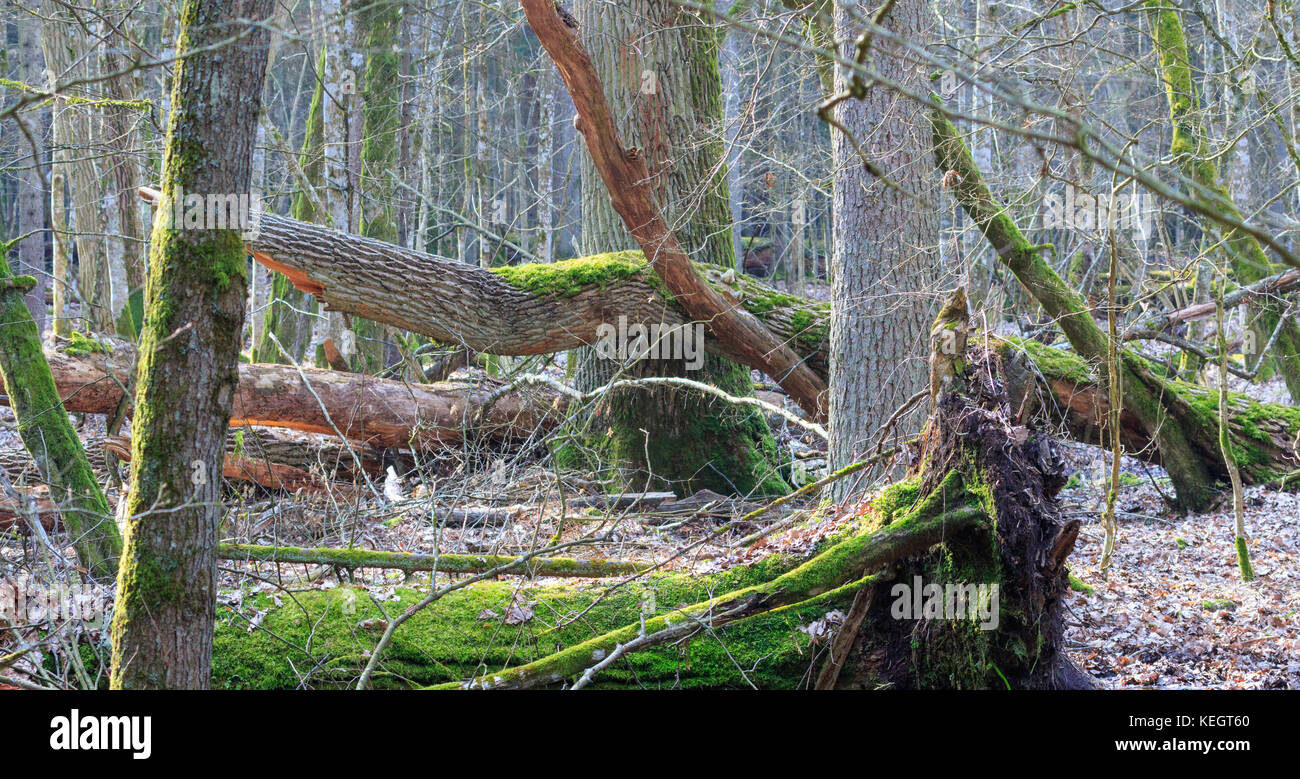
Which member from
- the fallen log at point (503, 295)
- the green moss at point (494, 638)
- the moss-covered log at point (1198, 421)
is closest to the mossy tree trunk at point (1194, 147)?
the moss-covered log at point (1198, 421)

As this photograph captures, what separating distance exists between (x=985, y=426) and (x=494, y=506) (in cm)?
401

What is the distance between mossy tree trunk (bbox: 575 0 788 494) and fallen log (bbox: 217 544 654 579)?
329 centimetres

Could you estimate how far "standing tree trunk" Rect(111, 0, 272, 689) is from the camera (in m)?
3.12

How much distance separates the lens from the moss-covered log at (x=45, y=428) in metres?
4.72

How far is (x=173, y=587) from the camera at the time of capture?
3178 mm

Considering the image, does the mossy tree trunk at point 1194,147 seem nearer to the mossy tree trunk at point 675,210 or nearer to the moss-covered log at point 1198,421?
the moss-covered log at point 1198,421

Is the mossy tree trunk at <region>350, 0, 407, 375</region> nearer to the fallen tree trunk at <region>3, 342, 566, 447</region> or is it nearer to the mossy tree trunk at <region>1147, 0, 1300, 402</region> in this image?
the fallen tree trunk at <region>3, 342, 566, 447</region>

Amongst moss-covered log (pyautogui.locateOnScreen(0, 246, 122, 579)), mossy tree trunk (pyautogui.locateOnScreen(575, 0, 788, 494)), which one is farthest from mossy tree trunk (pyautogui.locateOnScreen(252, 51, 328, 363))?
moss-covered log (pyautogui.locateOnScreen(0, 246, 122, 579))

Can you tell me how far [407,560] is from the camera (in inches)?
189

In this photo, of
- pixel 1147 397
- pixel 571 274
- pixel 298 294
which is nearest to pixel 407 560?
pixel 571 274

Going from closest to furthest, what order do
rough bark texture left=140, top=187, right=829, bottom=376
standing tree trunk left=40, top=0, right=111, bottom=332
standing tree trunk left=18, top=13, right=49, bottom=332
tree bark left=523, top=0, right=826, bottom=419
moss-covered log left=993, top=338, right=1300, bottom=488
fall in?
tree bark left=523, top=0, right=826, bottom=419 → rough bark texture left=140, top=187, right=829, bottom=376 → moss-covered log left=993, top=338, right=1300, bottom=488 → standing tree trunk left=40, top=0, right=111, bottom=332 → standing tree trunk left=18, top=13, right=49, bottom=332

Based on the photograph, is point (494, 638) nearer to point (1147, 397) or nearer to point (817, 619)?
point (817, 619)

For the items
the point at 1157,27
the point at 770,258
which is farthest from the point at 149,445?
the point at 770,258
